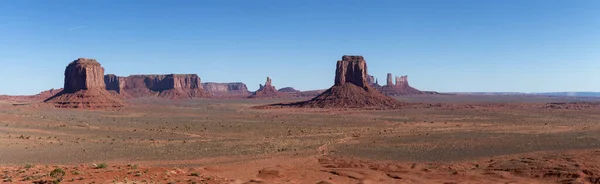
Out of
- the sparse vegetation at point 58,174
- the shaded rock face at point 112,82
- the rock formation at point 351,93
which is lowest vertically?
the sparse vegetation at point 58,174

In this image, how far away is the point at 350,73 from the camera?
115 meters

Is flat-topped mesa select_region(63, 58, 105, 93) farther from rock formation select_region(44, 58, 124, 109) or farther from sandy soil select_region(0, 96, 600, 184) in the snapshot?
sandy soil select_region(0, 96, 600, 184)

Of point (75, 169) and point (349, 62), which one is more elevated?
point (349, 62)

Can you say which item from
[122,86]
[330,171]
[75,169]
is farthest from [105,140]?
[122,86]

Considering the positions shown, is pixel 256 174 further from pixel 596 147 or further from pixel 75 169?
pixel 596 147

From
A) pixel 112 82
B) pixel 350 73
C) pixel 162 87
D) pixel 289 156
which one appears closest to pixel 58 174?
pixel 289 156

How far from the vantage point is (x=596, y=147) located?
31062 millimetres

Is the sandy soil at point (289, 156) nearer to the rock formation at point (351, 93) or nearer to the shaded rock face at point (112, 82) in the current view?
the rock formation at point (351, 93)

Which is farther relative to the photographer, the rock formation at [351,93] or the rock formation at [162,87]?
the rock formation at [162,87]

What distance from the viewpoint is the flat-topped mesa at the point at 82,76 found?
96.3 meters

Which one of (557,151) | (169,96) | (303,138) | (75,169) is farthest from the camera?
(169,96)

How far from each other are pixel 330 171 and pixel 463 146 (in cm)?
1467

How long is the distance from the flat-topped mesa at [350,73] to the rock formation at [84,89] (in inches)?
2078

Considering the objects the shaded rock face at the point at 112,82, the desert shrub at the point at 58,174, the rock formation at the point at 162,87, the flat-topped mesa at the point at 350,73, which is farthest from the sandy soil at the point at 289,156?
the shaded rock face at the point at 112,82
